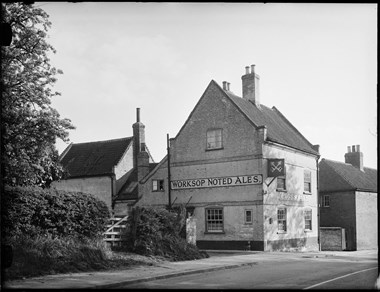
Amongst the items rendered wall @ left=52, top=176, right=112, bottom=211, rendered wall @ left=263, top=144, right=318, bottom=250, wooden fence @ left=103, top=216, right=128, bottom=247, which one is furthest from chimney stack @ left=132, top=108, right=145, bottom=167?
wooden fence @ left=103, top=216, right=128, bottom=247

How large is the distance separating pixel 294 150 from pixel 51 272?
21.9 m

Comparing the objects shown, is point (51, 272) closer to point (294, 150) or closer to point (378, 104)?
point (378, 104)

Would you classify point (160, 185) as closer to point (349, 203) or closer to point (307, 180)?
point (307, 180)

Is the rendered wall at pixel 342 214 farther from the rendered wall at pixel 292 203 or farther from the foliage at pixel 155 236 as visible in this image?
the foliage at pixel 155 236

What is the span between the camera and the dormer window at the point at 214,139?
30641 millimetres

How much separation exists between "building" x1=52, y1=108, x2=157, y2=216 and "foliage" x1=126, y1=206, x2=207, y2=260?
14344 mm

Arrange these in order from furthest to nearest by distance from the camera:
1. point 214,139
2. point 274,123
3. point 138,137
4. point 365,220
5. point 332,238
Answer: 1. point 138,137
2. point 365,220
3. point 332,238
4. point 274,123
5. point 214,139

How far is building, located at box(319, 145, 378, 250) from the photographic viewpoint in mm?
36656

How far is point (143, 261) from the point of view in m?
17.9

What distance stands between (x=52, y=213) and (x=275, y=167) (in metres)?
15.8

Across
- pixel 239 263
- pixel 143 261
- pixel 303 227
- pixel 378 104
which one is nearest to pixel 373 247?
pixel 303 227

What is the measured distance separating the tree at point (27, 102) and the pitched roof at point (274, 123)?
14365mm

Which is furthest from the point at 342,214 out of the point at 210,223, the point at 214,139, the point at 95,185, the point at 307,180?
the point at 95,185

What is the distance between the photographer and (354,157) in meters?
43.5
